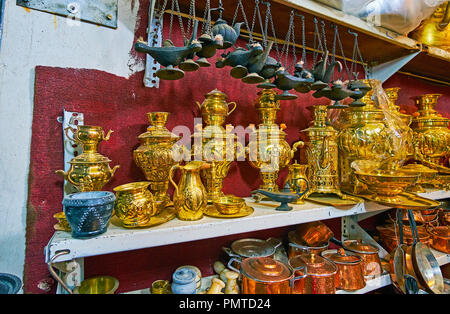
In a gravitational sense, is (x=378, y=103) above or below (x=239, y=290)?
above

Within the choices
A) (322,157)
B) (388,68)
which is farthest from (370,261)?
(388,68)

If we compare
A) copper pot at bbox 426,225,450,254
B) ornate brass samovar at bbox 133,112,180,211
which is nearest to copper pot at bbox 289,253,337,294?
ornate brass samovar at bbox 133,112,180,211

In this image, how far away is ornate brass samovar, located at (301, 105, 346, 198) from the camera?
0.91 m

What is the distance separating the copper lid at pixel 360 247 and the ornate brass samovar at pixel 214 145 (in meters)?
0.64

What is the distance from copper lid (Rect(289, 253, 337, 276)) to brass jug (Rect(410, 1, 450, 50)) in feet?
4.32

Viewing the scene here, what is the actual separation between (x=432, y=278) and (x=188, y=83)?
1325 millimetres

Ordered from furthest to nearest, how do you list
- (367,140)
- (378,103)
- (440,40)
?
1. (440,40)
2. (378,103)
3. (367,140)

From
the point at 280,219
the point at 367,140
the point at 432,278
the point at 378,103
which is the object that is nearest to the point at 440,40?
the point at 378,103

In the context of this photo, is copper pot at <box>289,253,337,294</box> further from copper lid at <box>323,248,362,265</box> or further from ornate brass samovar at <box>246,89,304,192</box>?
ornate brass samovar at <box>246,89,304,192</box>

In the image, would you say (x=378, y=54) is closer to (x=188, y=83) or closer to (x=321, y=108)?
(x=321, y=108)

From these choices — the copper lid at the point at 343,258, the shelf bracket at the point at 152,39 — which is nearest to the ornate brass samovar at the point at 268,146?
the copper lid at the point at 343,258

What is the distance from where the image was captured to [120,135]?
32.1 inches

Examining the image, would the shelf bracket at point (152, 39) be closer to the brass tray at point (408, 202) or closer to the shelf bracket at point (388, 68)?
the brass tray at point (408, 202)

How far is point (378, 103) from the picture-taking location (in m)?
1.04
